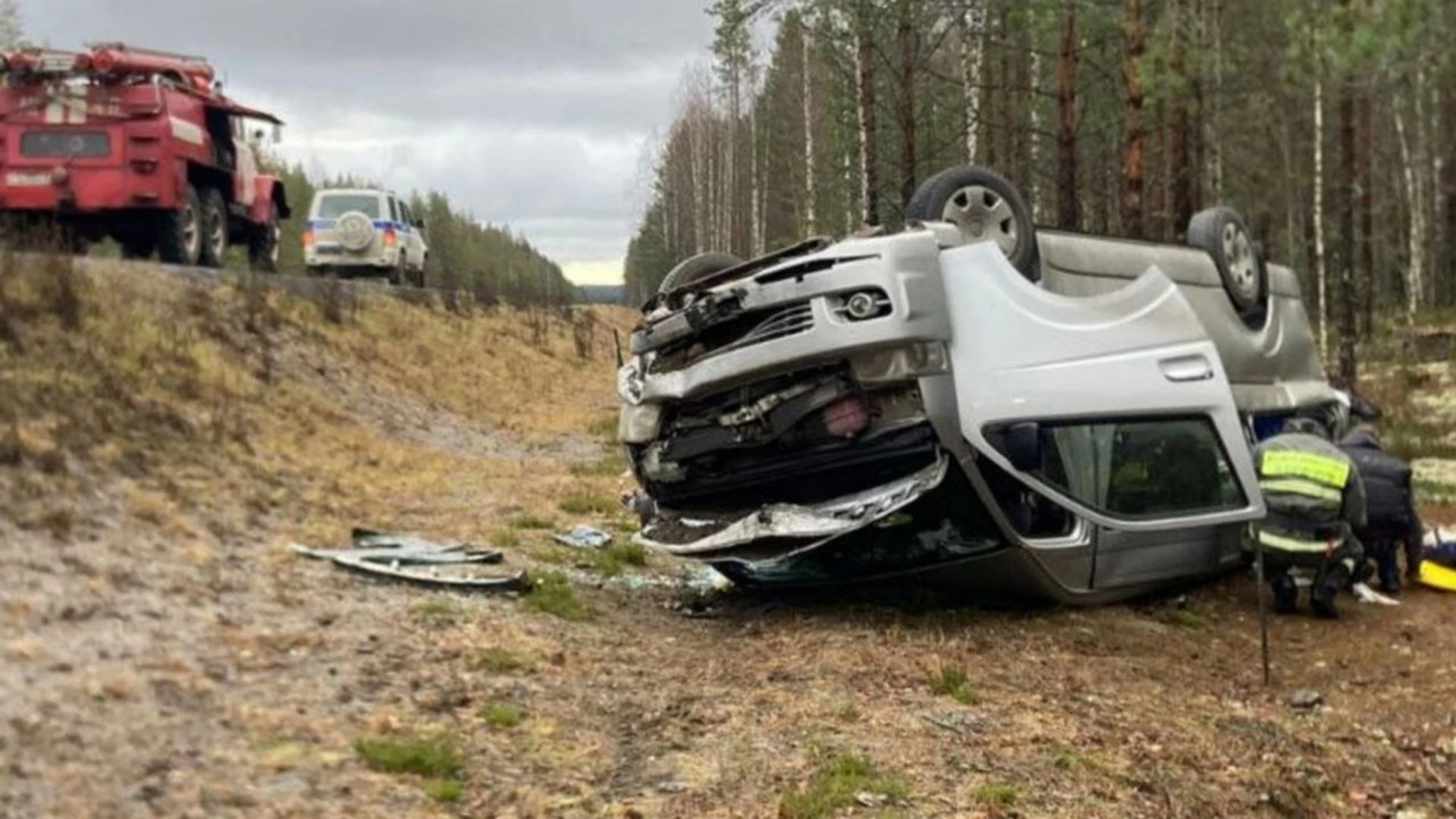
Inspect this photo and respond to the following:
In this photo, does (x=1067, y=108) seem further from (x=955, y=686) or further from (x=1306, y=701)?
(x=955, y=686)

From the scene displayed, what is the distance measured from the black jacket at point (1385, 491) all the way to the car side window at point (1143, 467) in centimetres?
146

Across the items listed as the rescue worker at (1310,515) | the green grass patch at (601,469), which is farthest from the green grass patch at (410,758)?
the green grass patch at (601,469)

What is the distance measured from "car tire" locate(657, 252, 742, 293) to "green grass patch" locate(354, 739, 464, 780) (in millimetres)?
3248

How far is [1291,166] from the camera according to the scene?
30688mm

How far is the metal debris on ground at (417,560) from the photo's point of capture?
6.50m

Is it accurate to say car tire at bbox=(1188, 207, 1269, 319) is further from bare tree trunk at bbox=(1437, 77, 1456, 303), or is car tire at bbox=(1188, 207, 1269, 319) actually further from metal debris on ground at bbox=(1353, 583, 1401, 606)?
bare tree trunk at bbox=(1437, 77, 1456, 303)

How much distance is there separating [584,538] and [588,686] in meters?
3.16

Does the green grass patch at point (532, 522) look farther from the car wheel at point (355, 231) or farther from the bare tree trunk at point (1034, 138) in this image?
the car wheel at point (355, 231)

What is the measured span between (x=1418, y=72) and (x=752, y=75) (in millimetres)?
38341

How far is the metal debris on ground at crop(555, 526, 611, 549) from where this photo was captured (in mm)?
8148

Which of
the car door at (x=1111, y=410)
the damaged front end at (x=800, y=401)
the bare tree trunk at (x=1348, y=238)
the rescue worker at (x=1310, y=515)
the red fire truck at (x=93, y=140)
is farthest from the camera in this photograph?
the bare tree trunk at (x=1348, y=238)

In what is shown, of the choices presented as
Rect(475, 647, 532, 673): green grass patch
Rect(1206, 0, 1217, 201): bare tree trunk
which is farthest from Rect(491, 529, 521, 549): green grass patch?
Rect(1206, 0, 1217, 201): bare tree trunk

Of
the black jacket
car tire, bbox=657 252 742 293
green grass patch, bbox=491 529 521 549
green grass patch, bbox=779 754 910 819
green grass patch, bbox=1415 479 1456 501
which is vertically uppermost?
car tire, bbox=657 252 742 293

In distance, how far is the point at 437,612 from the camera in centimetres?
A: 587
